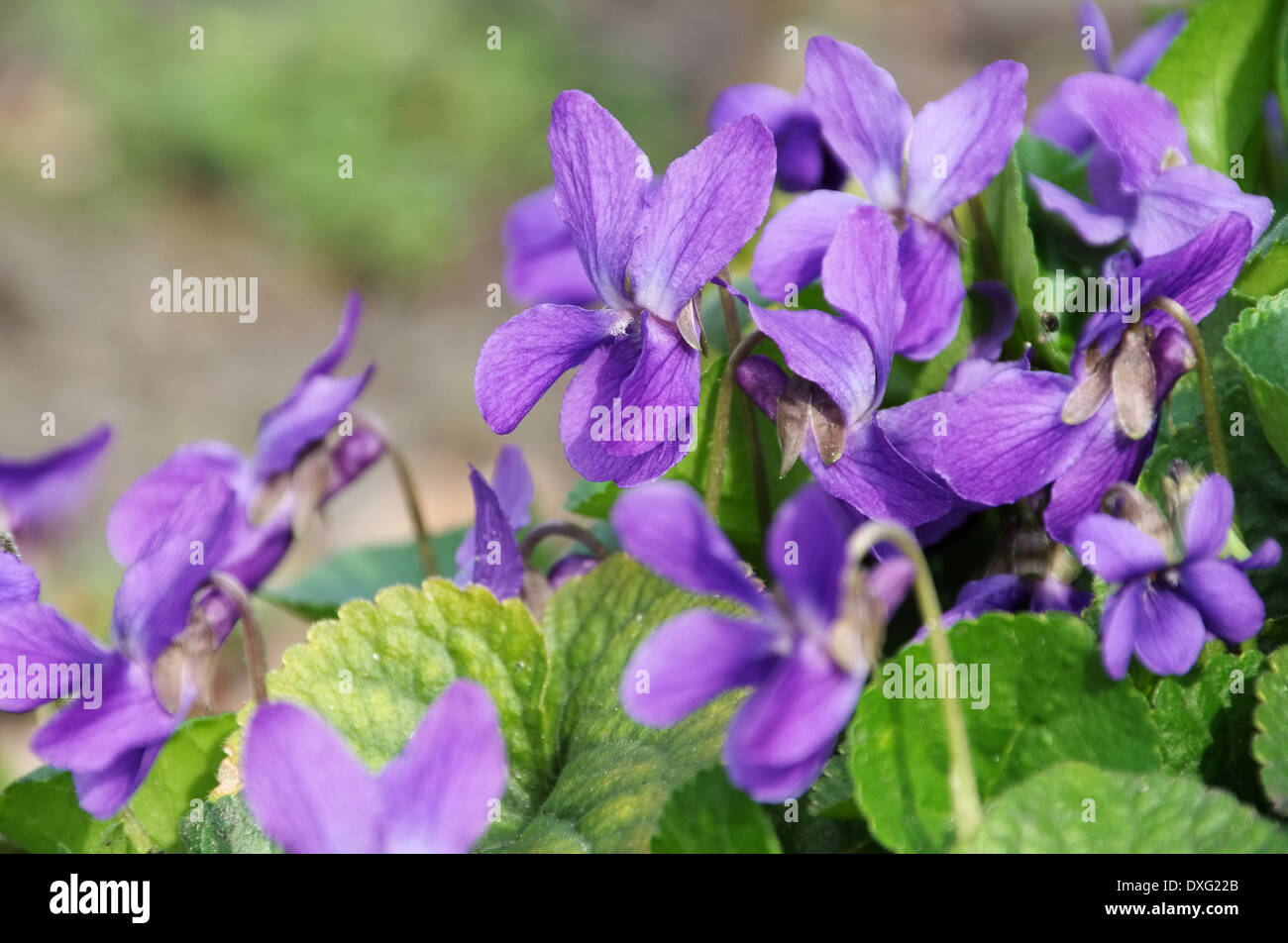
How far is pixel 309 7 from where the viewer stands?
4.70 meters

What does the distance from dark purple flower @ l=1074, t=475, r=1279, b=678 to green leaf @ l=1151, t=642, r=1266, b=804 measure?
1.5 inches

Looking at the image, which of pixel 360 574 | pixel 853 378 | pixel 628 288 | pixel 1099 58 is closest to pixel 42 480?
pixel 360 574

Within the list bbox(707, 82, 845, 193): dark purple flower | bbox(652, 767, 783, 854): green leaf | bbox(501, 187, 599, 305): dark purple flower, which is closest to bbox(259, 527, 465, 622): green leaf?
bbox(501, 187, 599, 305): dark purple flower

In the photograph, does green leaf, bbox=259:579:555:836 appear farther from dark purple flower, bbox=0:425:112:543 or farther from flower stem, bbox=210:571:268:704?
dark purple flower, bbox=0:425:112:543

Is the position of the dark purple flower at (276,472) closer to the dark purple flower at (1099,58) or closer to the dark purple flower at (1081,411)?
the dark purple flower at (1081,411)

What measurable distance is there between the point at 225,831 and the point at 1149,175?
70 cm

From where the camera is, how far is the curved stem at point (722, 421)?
822 mm

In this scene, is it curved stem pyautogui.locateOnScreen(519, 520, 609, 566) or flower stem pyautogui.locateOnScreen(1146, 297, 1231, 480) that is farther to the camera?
curved stem pyautogui.locateOnScreen(519, 520, 609, 566)

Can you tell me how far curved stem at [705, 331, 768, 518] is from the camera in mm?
822

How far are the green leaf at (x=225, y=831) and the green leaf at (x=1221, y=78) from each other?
2.73 ft

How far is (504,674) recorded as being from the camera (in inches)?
32.7
